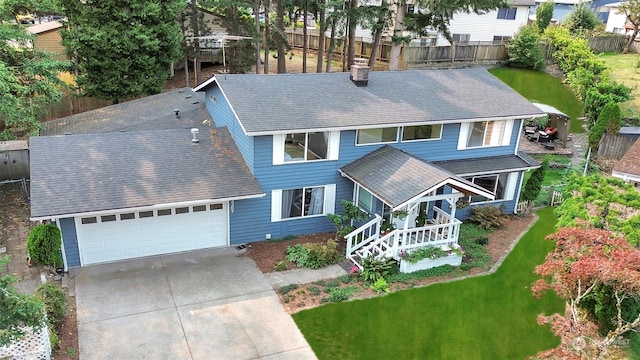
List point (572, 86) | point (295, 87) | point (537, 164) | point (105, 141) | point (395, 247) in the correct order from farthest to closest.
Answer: point (572, 86) < point (537, 164) < point (295, 87) < point (105, 141) < point (395, 247)

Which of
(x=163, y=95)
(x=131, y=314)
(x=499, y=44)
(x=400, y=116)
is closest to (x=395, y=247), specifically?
(x=400, y=116)

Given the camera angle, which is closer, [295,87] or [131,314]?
[131,314]

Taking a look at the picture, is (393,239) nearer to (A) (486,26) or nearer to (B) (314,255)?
(B) (314,255)

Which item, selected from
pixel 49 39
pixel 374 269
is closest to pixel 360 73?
pixel 374 269

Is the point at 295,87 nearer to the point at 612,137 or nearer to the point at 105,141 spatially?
the point at 105,141

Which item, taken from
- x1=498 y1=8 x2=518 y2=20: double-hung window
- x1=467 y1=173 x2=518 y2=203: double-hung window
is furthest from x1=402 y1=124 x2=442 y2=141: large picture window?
x1=498 y1=8 x2=518 y2=20: double-hung window

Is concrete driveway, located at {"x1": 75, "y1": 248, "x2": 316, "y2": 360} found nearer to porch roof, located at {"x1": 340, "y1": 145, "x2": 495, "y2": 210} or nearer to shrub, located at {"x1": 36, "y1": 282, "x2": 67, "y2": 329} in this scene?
shrub, located at {"x1": 36, "y1": 282, "x2": 67, "y2": 329}

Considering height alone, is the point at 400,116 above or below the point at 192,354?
above
